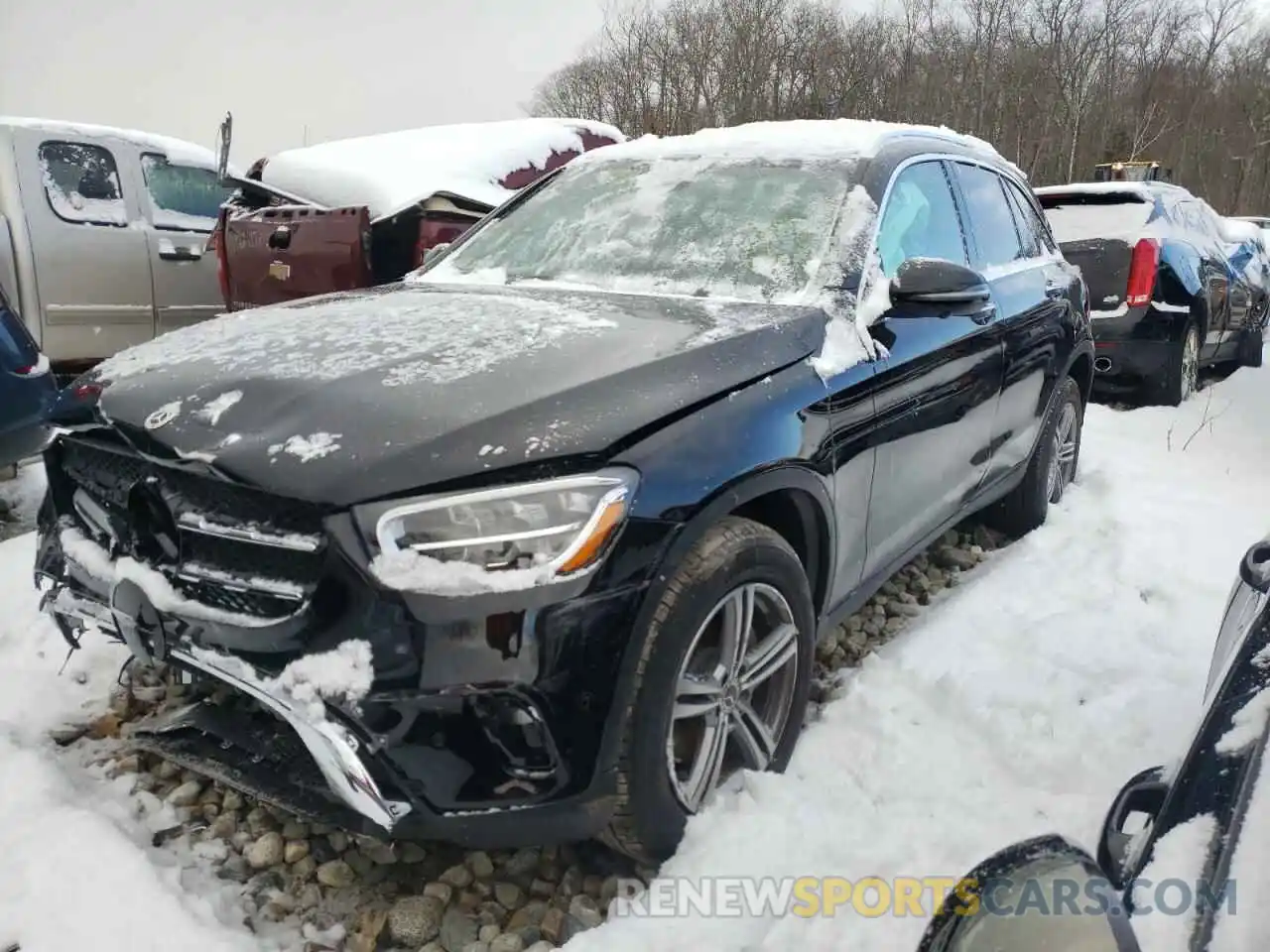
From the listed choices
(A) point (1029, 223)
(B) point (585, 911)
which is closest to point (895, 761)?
(B) point (585, 911)

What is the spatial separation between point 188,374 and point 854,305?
168 centimetres

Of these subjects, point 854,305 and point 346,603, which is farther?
point 854,305

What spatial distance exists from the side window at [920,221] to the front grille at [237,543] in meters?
1.81

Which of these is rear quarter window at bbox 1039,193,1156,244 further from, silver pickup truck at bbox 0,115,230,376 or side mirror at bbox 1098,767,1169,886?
silver pickup truck at bbox 0,115,230,376

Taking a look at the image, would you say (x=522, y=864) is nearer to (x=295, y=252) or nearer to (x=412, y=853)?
(x=412, y=853)

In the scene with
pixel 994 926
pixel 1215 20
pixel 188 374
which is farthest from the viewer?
pixel 1215 20

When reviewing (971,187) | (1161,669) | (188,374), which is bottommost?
(1161,669)

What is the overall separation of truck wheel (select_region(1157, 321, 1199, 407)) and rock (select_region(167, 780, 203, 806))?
643 centimetres

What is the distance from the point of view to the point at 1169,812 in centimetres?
112

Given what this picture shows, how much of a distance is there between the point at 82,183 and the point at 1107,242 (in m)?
7.11

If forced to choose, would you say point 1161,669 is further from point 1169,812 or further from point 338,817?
point 338,817

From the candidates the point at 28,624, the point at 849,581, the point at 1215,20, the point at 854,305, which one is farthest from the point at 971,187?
the point at 1215,20

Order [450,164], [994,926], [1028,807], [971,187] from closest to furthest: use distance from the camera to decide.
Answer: [994,926] → [1028,807] → [971,187] → [450,164]

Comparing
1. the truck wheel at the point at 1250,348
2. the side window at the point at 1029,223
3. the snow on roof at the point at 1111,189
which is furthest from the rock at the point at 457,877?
the truck wheel at the point at 1250,348
